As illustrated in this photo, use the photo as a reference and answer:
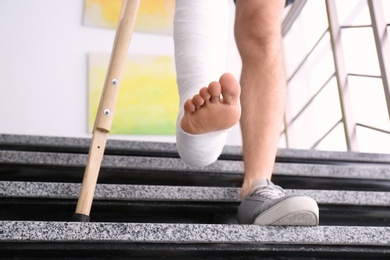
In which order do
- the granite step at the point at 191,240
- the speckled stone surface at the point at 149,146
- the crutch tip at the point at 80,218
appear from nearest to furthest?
the granite step at the point at 191,240 < the crutch tip at the point at 80,218 < the speckled stone surface at the point at 149,146

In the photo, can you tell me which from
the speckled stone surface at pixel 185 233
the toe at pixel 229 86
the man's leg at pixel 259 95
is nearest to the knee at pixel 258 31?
the man's leg at pixel 259 95

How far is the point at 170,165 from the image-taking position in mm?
1396

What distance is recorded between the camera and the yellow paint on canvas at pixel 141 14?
11.7 ft

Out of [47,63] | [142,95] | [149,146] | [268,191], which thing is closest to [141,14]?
[142,95]

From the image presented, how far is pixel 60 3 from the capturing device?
3.60 metres

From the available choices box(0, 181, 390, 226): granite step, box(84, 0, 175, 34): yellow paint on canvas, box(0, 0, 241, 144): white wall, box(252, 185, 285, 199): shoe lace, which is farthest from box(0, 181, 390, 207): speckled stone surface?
box(84, 0, 175, 34): yellow paint on canvas

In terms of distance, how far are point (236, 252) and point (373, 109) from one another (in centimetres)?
184

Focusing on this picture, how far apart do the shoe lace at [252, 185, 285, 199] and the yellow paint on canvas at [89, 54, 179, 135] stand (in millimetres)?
2406

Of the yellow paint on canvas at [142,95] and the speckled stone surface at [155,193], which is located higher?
the yellow paint on canvas at [142,95]

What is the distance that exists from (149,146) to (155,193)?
1.20 feet

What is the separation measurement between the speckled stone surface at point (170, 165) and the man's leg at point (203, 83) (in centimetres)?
32

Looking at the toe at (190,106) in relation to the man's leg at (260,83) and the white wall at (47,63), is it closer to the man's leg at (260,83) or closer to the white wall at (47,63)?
the man's leg at (260,83)

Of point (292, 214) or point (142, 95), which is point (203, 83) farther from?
point (142, 95)

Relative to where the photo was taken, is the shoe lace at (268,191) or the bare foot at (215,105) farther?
the shoe lace at (268,191)
